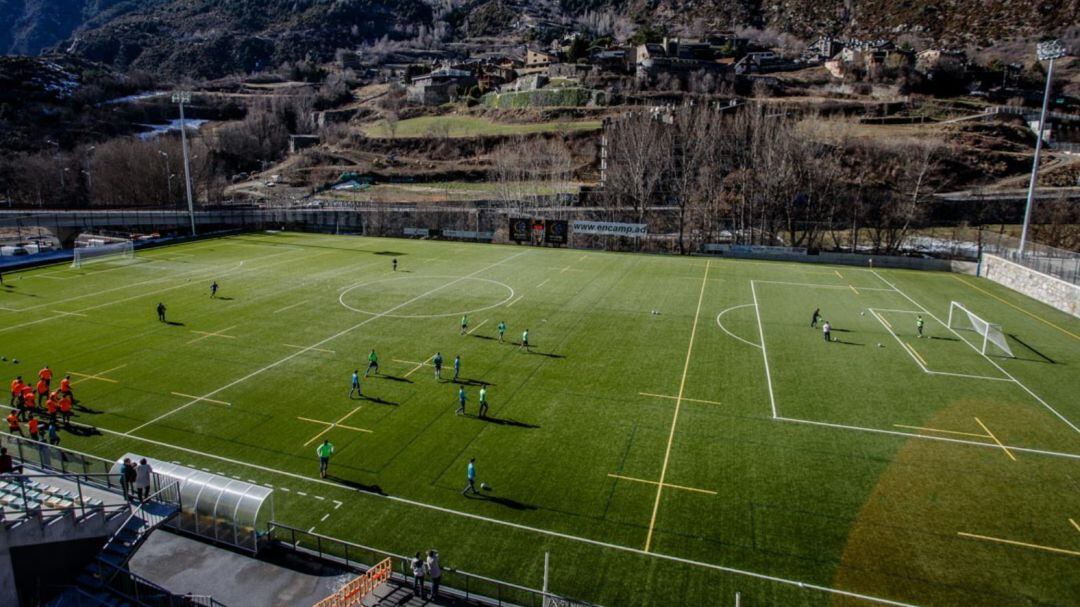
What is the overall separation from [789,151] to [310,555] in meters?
66.6

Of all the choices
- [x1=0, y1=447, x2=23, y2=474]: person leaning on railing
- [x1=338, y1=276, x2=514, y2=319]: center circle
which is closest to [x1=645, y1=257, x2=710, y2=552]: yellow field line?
[x1=338, y1=276, x2=514, y2=319]: center circle

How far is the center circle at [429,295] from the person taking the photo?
41325mm

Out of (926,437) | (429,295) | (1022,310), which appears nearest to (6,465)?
(926,437)

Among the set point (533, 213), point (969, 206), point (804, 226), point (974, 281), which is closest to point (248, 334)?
point (533, 213)

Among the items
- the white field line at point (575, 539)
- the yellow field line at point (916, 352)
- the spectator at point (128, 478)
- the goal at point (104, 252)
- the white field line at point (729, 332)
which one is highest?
the goal at point (104, 252)

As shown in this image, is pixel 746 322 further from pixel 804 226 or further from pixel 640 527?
pixel 804 226

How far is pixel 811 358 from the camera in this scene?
1304 inches

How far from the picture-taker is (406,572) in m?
16.6

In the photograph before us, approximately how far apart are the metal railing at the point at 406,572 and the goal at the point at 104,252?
48.0 meters

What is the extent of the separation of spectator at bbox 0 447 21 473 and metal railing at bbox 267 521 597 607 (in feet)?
21.0

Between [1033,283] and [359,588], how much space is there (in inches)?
2017

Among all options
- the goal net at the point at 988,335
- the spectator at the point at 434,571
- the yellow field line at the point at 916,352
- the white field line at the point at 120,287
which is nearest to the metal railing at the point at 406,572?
the spectator at the point at 434,571

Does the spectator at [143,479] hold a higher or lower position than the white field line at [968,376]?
higher

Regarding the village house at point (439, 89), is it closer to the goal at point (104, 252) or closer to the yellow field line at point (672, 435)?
the goal at point (104, 252)
